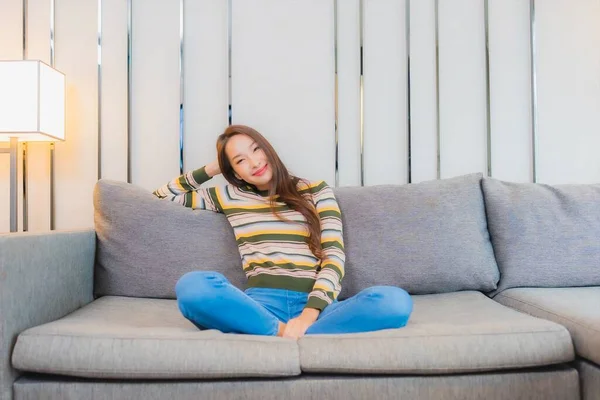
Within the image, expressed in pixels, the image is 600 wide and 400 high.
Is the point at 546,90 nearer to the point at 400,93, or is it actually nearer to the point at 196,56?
the point at 400,93

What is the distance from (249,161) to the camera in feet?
5.71

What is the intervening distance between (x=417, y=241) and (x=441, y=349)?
0.58 metres

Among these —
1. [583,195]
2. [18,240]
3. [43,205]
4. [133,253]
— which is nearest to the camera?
[18,240]

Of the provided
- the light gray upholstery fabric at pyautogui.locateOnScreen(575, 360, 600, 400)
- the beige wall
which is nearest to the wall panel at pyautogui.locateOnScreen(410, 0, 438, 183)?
the beige wall

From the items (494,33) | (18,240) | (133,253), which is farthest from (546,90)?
(18,240)

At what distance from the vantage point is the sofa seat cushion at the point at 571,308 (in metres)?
1.24

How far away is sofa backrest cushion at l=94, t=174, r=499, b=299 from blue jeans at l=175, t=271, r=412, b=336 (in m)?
0.41

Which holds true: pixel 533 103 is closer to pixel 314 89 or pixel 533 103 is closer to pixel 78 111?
pixel 314 89

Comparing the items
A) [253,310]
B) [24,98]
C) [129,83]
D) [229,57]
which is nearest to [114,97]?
[129,83]

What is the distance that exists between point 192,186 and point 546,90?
1.53 metres

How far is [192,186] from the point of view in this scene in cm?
187

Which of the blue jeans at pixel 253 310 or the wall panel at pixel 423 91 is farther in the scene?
the wall panel at pixel 423 91

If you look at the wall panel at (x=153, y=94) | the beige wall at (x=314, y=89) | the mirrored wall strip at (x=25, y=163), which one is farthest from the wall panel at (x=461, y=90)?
the mirrored wall strip at (x=25, y=163)

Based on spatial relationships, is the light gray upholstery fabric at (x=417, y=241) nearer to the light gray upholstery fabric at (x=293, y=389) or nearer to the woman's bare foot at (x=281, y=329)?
the woman's bare foot at (x=281, y=329)
